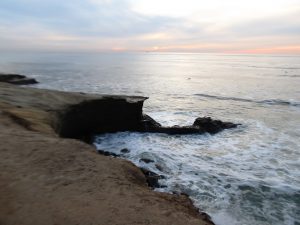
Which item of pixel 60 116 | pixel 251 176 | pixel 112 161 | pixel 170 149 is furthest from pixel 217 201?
pixel 60 116

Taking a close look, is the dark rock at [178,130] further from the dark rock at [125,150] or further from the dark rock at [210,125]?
the dark rock at [125,150]

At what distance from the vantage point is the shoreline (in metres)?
5.30

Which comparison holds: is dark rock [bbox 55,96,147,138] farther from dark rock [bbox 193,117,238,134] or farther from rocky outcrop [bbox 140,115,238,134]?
dark rock [bbox 193,117,238,134]

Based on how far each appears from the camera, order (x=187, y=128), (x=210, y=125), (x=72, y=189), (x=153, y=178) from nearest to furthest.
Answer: (x=72, y=189) < (x=153, y=178) < (x=187, y=128) < (x=210, y=125)

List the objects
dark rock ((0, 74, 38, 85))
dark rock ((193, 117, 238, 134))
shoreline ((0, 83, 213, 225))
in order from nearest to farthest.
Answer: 1. shoreline ((0, 83, 213, 225))
2. dark rock ((193, 117, 238, 134))
3. dark rock ((0, 74, 38, 85))

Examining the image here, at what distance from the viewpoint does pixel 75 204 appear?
557 centimetres

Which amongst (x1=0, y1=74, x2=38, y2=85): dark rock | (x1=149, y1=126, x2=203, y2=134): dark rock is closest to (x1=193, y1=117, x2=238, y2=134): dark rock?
(x1=149, y1=126, x2=203, y2=134): dark rock

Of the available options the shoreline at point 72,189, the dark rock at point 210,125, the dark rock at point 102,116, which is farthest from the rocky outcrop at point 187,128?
the shoreline at point 72,189

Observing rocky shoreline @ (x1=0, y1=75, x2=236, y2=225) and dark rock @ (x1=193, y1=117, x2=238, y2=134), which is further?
dark rock @ (x1=193, y1=117, x2=238, y2=134)

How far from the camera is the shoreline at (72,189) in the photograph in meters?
5.30

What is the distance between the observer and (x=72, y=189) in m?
6.09

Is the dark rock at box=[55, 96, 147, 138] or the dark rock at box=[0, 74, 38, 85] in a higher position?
the dark rock at box=[55, 96, 147, 138]

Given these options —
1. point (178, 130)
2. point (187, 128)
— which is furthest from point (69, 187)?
point (187, 128)

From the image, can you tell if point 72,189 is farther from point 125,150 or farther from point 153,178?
point 125,150
